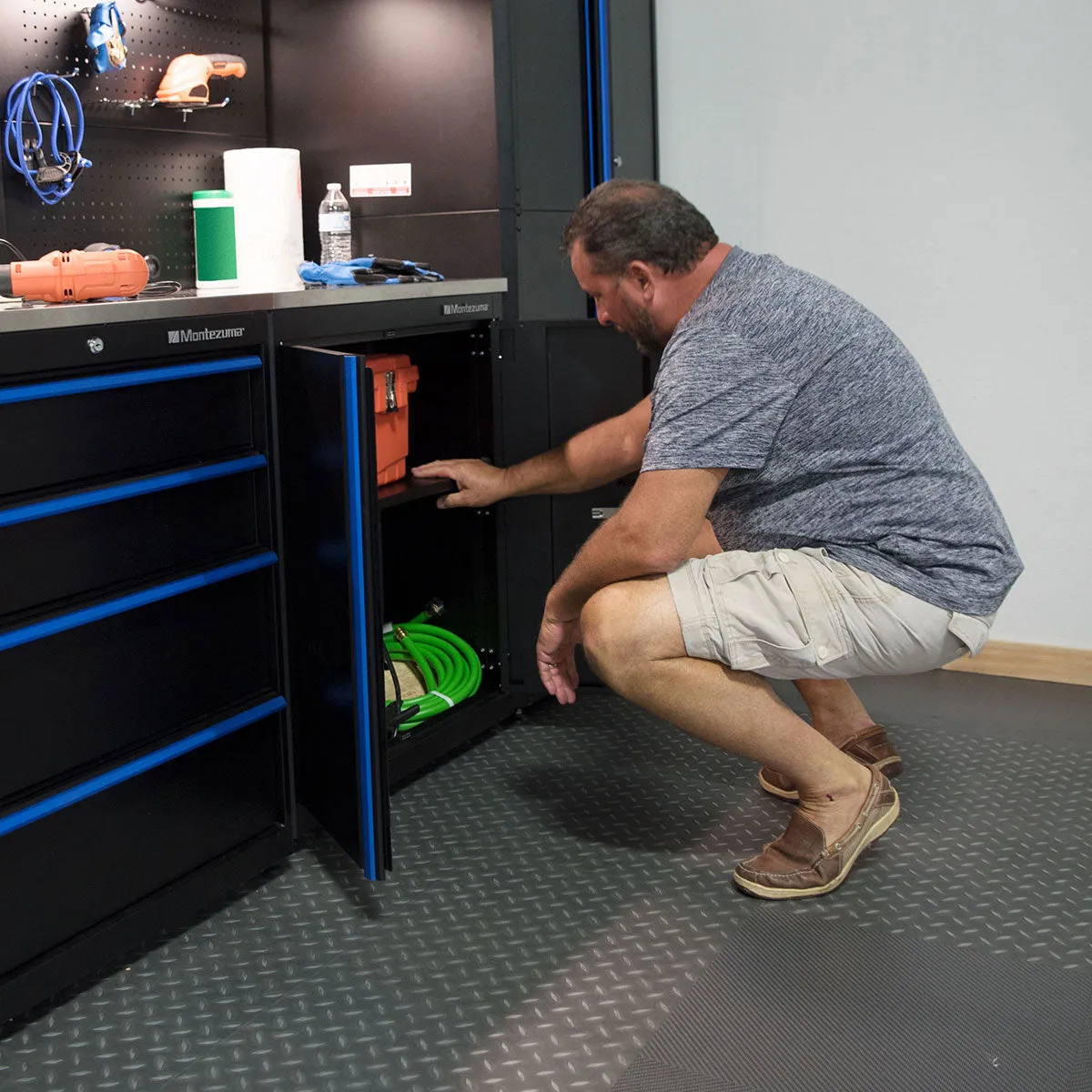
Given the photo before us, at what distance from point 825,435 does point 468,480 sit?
0.80m

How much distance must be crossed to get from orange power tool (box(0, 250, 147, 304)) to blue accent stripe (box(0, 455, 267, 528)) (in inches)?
11.8

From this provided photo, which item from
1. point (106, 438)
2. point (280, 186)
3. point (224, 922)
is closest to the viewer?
point (106, 438)

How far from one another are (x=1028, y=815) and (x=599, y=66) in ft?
6.26

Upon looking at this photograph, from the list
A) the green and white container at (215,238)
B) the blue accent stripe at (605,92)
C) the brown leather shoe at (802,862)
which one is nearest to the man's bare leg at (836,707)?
the brown leather shoe at (802,862)

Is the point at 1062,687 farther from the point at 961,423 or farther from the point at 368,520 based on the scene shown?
the point at 368,520

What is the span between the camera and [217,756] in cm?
208

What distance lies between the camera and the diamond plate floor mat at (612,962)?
170 centimetres

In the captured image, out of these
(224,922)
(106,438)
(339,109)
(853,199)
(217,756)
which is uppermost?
(339,109)

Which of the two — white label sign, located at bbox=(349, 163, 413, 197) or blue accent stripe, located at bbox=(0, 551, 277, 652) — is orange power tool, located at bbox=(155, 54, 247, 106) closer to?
white label sign, located at bbox=(349, 163, 413, 197)

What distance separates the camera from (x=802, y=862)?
2135mm

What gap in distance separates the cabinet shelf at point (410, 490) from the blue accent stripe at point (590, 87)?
879mm

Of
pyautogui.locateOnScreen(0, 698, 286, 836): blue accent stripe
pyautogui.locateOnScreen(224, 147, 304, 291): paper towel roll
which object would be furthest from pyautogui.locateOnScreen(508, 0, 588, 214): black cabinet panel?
pyautogui.locateOnScreen(0, 698, 286, 836): blue accent stripe

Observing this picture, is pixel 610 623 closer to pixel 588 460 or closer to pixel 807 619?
pixel 807 619

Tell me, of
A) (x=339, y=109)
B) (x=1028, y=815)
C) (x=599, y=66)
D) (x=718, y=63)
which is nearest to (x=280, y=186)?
(x=339, y=109)
